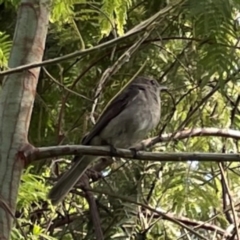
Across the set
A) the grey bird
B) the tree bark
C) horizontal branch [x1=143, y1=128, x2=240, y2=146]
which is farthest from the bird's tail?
the tree bark

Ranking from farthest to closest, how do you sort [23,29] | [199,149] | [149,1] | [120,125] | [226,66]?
[199,149] → [120,125] → [149,1] → [23,29] → [226,66]

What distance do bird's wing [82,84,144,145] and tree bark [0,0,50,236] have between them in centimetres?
100

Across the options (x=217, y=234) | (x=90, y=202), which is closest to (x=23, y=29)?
(x=90, y=202)

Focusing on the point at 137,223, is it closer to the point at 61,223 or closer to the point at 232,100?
the point at 61,223

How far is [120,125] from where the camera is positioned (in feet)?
11.5

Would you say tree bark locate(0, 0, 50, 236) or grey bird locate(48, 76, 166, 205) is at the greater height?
grey bird locate(48, 76, 166, 205)

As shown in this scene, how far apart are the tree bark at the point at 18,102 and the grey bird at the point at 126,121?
1000mm

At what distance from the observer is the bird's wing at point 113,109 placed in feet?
11.1

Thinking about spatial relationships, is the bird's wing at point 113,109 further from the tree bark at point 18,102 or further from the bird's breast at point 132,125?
the tree bark at point 18,102

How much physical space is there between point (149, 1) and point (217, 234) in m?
1.31

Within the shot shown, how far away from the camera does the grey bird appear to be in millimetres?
3404

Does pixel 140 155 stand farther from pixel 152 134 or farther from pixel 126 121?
pixel 152 134

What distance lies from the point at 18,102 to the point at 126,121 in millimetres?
1296

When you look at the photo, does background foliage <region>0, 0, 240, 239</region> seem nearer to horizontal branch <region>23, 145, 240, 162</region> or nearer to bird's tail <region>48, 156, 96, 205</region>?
bird's tail <region>48, 156, 96, 205</region>
